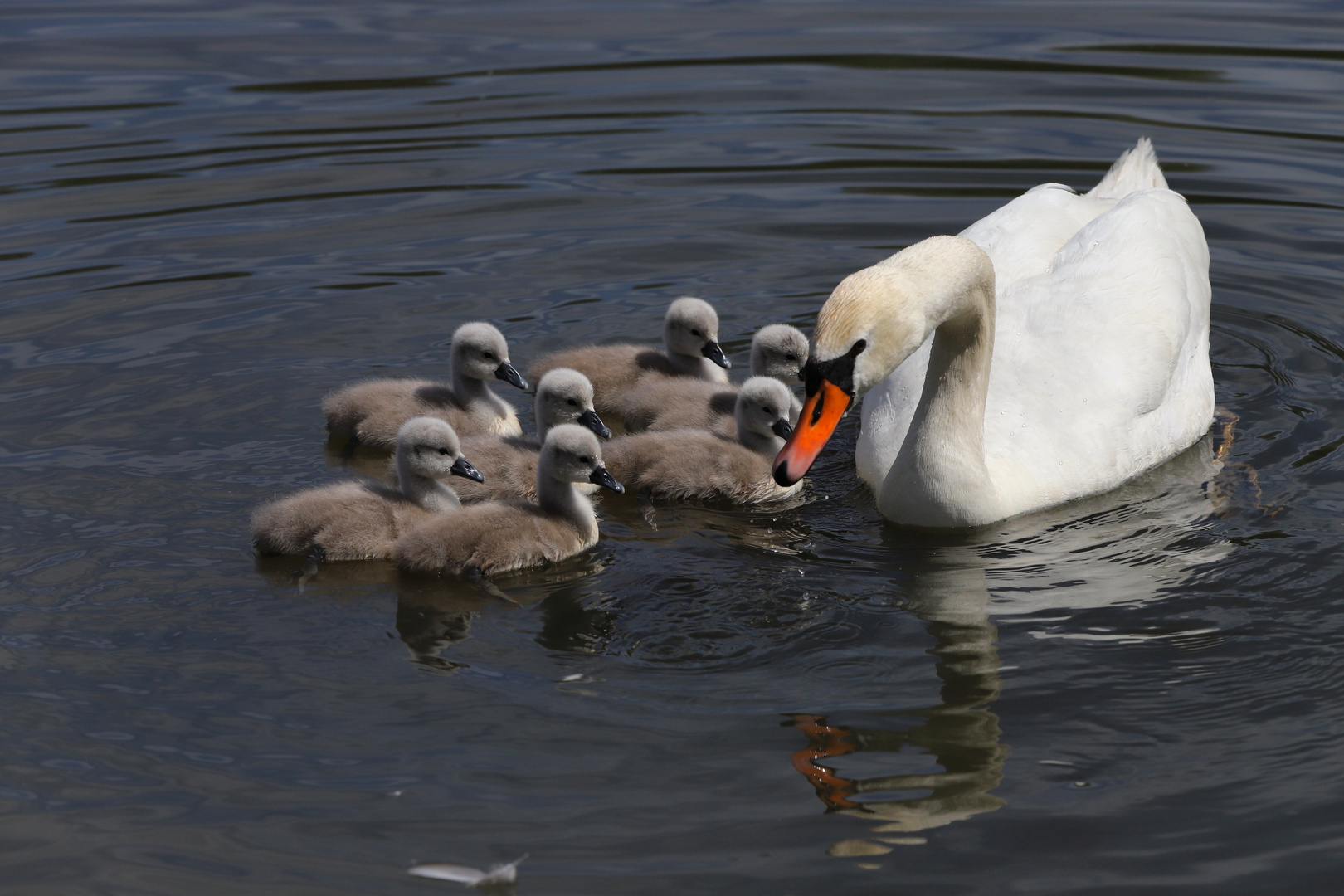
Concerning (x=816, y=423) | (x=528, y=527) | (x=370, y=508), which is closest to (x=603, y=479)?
(x=528, y=527)

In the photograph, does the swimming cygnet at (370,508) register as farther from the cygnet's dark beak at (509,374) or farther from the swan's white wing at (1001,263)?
the swan's white wing at (1001,263)

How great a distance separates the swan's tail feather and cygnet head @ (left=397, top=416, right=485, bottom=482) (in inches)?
181

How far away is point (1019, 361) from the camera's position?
7.39m

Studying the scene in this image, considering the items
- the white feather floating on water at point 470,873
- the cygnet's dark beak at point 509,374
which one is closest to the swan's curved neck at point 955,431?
the cygnet's dark beak at point 509,374

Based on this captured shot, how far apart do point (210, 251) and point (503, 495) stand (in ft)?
15.2

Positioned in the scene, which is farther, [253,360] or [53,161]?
[53,161]

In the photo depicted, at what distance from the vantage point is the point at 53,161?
1267 centimetres

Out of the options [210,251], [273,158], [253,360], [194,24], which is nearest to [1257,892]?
[253,360]

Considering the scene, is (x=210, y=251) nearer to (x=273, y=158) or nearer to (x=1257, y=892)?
(x=273, y=158)

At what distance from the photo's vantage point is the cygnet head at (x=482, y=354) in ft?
26.1

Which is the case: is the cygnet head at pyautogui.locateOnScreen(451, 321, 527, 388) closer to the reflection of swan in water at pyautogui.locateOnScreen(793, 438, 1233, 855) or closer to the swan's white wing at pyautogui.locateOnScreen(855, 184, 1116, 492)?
the swan's white wing at pyautogui.locateOnScreen(855, 184, 1116, 492)

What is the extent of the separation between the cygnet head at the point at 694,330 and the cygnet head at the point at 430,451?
2010mm

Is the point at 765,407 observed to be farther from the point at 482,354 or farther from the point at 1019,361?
the point at 482,354

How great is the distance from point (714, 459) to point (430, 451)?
1.36 m
